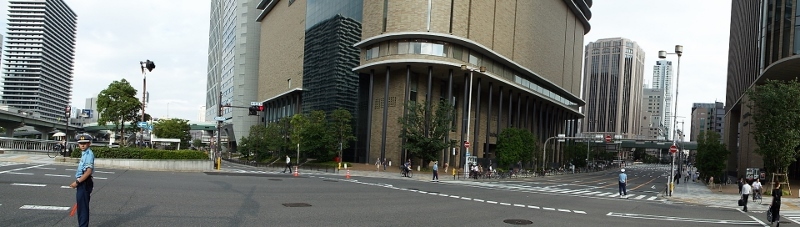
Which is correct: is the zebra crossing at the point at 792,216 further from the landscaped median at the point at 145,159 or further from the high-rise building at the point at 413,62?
the landscaped median at the point at 145,159

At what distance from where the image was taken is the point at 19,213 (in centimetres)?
1141

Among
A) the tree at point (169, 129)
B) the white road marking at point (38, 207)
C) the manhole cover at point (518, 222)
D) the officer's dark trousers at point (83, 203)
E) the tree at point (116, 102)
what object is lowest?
the tree at point (169, 129)

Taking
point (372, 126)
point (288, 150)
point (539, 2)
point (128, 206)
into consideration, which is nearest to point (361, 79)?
point (372, 126)

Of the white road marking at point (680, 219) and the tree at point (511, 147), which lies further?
the tree at point (511, 147)

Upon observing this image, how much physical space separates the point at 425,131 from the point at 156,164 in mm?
30748

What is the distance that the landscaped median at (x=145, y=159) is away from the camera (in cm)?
3259

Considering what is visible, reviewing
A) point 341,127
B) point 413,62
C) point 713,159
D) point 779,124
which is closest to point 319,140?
point 341,127

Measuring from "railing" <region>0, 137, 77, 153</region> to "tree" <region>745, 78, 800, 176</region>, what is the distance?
52064mm

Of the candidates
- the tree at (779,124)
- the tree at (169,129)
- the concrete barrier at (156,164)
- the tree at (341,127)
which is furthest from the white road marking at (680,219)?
the tree at (169,129)

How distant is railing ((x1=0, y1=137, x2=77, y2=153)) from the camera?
4416cm

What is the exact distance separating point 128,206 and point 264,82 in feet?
322

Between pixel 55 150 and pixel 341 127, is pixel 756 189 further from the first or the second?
pixel 55 150

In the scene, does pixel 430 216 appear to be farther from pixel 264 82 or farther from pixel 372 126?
pixel 264 82

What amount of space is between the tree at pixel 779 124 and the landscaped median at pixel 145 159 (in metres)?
38.8
